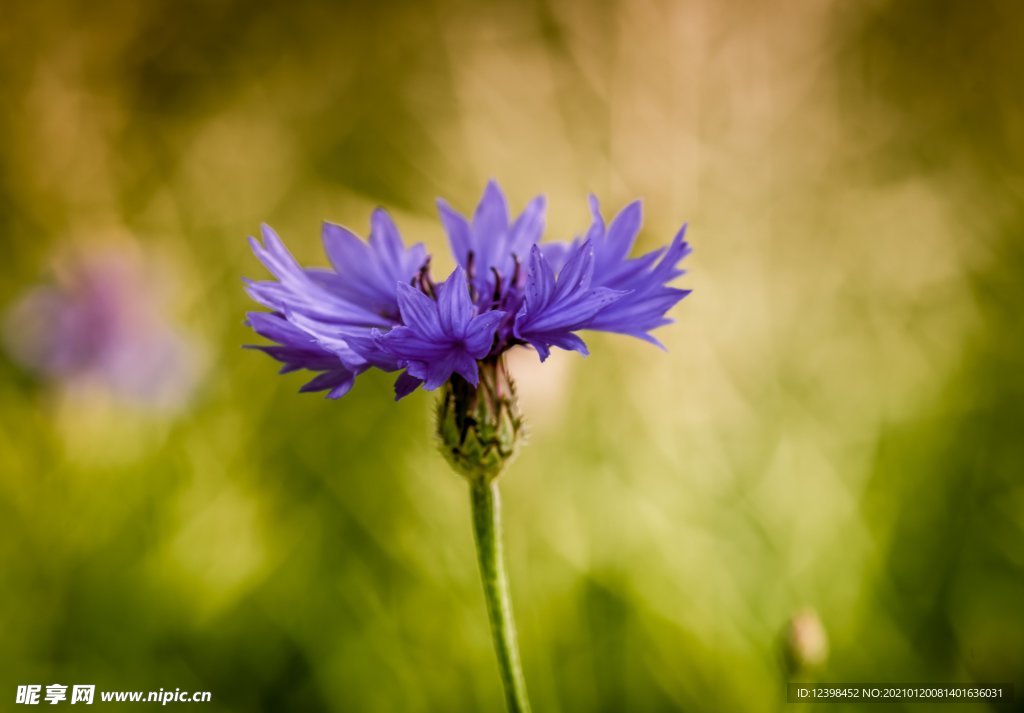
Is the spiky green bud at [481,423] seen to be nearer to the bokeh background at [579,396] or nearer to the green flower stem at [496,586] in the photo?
the green flower stem at [496,586]

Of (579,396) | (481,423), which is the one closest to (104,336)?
(579,396)

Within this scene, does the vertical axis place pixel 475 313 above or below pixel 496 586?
above

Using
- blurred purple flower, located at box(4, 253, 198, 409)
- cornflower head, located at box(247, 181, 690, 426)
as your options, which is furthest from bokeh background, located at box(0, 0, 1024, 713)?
cornflower head, located at box(247, 181, 690, 426)

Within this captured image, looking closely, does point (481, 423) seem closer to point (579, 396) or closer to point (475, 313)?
point (475, 313)

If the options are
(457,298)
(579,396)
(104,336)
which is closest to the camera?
(457,298)

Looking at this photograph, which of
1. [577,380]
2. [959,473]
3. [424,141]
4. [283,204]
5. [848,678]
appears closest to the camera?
[848,678]

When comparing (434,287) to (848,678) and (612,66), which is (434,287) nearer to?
(848,678)

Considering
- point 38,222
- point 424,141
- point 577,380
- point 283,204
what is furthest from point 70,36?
point 577,380

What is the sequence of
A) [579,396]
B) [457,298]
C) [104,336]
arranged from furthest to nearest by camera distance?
[104,336] → [579,396] → [457,298]
